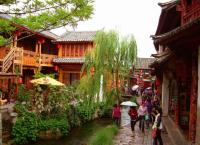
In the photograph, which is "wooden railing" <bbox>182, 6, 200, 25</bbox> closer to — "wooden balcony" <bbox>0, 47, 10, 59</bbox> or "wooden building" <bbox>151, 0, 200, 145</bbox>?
"wooden building" <bbox>151, 0, 200, 145</bbox>

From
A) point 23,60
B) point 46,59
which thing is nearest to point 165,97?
point 23,60

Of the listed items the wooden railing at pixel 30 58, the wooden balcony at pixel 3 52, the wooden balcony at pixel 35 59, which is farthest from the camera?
the wooden balcony at pixel 35 59

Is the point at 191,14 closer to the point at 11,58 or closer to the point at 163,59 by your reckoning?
the point at 163,59

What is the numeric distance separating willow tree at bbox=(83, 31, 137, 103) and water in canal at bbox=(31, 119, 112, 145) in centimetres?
217

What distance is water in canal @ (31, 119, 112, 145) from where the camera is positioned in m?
16.8

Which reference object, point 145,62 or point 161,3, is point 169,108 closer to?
point 161,3

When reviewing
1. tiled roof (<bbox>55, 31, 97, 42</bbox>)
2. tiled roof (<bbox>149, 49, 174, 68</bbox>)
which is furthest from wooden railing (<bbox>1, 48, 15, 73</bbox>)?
tiled roof (<bbox>55, 31, 97, 42</bbox>)

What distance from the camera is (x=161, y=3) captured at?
1509cm

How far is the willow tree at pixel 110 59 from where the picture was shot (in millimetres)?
22578

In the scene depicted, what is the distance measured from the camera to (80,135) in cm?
1883

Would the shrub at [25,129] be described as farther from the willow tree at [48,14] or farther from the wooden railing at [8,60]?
the willow tree at [48,14]

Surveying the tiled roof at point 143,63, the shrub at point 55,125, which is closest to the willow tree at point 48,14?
the shrub at point 55,125

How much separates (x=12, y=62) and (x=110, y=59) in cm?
628

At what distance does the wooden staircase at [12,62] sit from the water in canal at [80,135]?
198 inches
